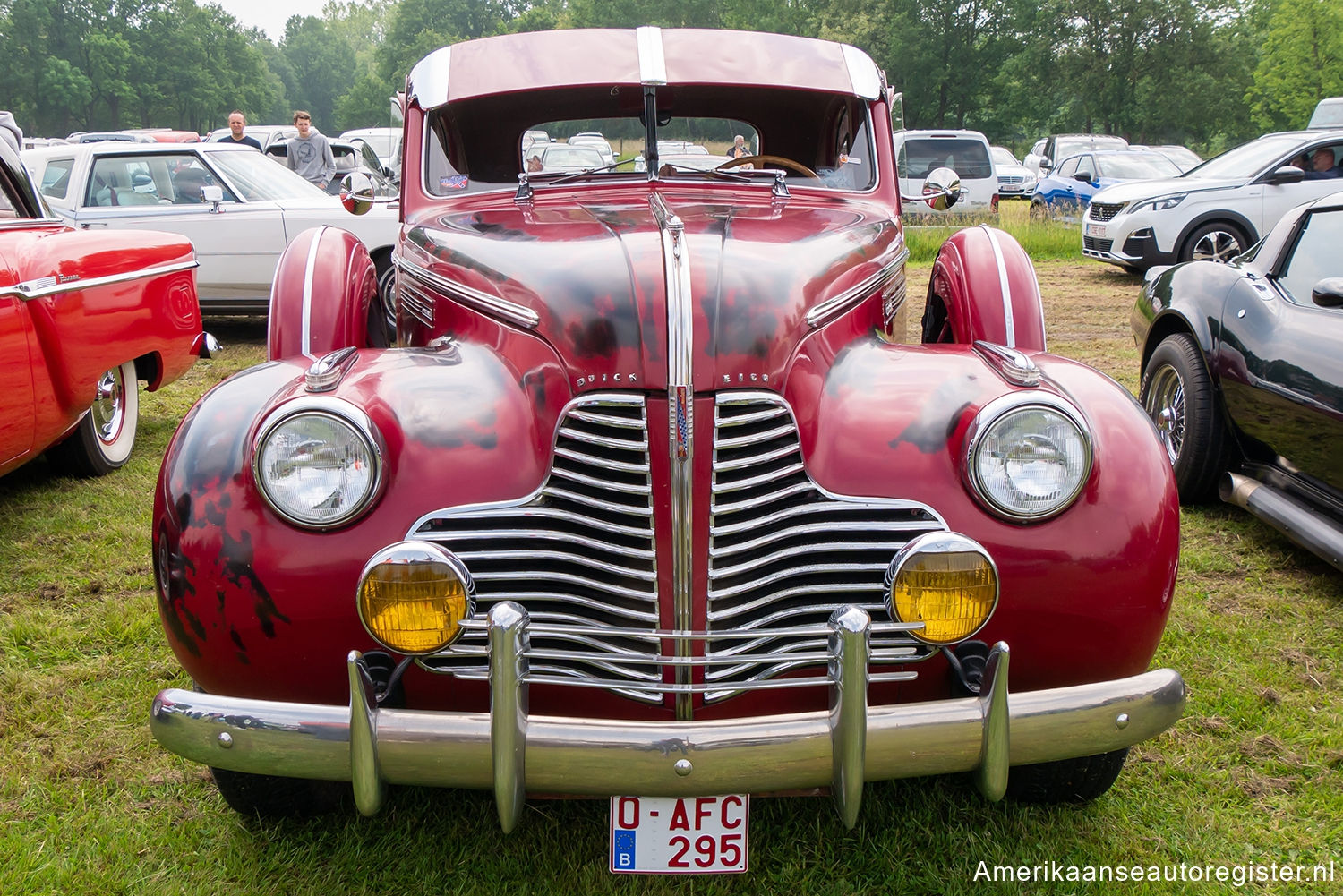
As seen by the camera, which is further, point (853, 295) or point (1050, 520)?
point (853, 295)

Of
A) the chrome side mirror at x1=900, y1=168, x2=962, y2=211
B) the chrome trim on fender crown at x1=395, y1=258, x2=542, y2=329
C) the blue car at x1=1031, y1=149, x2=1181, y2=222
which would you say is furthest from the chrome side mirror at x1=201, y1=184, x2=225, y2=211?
the blue car at x1=1031, y1=149, x2=1181, y2=222

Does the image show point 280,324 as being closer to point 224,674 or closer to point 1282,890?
point 224,674

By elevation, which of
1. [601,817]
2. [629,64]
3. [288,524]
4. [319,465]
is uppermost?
[629,64]

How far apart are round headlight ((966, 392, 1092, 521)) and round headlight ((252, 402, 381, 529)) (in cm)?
122

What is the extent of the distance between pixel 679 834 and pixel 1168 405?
12.4 ft

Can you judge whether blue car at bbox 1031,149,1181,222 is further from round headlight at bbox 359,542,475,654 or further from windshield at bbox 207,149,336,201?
round headlight at bbox 359,542,475,654

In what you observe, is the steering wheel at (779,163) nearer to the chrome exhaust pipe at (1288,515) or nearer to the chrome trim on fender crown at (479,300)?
the chrome trim on fender crown at (479,300)

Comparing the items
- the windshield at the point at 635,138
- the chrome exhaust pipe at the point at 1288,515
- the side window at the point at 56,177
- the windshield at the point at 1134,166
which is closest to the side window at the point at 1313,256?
the chrome exhaust pipe at the point at 1288,515

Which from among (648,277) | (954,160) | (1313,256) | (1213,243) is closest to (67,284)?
(648,277)

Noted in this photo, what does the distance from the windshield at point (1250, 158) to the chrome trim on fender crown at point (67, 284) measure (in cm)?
1069

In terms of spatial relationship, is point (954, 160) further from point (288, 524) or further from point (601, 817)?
point (288, 524)

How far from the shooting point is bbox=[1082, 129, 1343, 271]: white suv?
10648mm

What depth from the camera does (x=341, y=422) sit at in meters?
2.02

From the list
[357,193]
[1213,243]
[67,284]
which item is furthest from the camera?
[1213,243]
